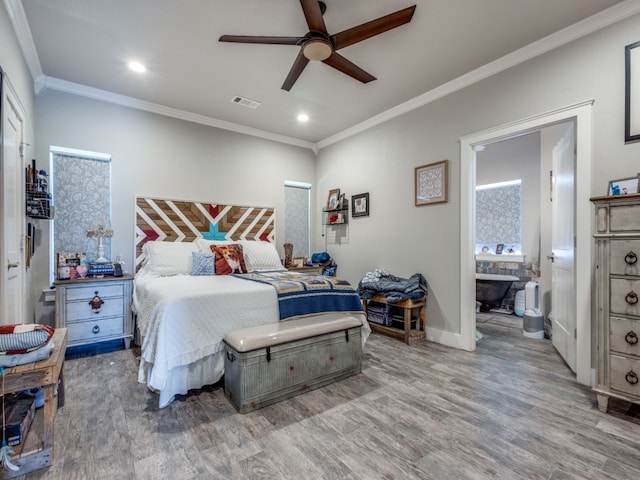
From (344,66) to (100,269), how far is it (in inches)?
127

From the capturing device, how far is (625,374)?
1947mm

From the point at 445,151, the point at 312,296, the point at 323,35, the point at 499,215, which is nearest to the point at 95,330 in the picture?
the point at 312,296

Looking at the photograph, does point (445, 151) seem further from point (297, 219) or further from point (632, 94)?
point (297, 219)

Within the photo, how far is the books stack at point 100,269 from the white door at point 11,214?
0.72 metres

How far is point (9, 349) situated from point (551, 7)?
13.1 feet

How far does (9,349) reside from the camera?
4.83ft

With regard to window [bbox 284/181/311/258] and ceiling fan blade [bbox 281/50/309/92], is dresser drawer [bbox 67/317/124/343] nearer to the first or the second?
window [bbox 284/181/311/258]

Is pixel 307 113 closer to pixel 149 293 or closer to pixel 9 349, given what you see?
pixel 149 293

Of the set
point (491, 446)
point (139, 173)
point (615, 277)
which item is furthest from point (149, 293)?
point (615, 277)

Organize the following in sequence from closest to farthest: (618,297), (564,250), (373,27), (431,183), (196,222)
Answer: (618,297) < (373,27) < (564,250) < (431,183) < (196,222)

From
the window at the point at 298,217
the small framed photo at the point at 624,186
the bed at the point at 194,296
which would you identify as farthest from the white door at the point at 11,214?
the small framed photo at the point at 624,186

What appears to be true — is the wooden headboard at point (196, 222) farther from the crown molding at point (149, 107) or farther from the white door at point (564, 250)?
the white door at point (564, 250)

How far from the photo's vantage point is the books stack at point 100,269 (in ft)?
10.8

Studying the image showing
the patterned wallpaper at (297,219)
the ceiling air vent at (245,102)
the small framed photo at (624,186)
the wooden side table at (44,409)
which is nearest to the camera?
the wooden side table at (44,409)
